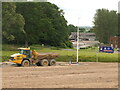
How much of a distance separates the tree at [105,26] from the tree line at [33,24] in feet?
127

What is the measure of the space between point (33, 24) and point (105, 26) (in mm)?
54059

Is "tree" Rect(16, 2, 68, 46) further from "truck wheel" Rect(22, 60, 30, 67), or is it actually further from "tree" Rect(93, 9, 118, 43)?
"tree" Rect(93, 9, 118, 43)

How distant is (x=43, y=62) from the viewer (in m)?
30.9

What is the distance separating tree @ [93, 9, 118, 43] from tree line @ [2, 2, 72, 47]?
1527 inches

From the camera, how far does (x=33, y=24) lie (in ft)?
186

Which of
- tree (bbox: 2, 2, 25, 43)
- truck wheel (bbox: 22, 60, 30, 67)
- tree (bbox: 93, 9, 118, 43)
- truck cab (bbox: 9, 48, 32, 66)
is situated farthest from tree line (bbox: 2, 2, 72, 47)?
tree (bbox: 93, 9, 118, 43)

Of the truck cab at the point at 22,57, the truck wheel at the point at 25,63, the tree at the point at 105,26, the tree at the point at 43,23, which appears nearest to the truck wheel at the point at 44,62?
the truck cab at the point at 22,57

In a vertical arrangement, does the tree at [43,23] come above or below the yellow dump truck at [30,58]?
above

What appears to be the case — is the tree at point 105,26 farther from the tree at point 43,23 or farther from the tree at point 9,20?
the tree at point 9,20

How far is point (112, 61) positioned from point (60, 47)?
25897 mm

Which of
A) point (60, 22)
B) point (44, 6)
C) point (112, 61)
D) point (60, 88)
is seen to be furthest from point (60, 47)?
point (60, 88)

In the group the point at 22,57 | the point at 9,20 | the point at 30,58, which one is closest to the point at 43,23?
the point at 9,20

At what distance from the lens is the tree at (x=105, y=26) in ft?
346

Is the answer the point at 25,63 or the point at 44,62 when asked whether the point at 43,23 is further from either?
the point at 25,63
